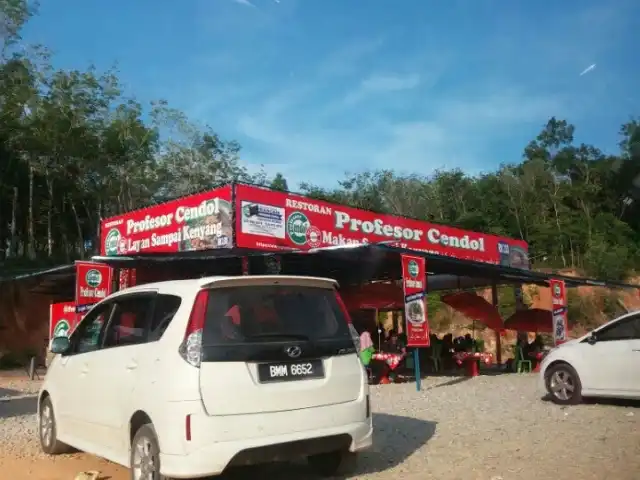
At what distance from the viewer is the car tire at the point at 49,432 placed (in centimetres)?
675

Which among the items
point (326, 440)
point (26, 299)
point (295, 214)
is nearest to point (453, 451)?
point (326, 440)

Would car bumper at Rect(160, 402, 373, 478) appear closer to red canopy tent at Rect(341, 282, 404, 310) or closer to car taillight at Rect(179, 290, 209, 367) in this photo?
car taillight at Rect(179, 290, 209, 367)

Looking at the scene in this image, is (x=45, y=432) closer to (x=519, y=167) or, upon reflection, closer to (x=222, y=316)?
(x=222, y=316)

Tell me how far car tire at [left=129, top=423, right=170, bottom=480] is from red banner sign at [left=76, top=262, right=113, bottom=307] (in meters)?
8.60

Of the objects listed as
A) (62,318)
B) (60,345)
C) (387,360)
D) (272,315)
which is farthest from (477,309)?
(272,315)

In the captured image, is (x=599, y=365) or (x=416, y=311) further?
(x=416, y=311)

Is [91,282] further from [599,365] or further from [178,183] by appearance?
[178,183]

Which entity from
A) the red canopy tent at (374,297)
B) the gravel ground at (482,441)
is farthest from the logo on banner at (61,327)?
the red canopy tent at (374,297)

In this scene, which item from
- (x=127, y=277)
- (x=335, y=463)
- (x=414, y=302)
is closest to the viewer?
(x=335, y=463)

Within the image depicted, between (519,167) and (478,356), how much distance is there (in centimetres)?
4262

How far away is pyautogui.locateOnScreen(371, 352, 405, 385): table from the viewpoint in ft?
46.6

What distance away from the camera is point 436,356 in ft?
57.2

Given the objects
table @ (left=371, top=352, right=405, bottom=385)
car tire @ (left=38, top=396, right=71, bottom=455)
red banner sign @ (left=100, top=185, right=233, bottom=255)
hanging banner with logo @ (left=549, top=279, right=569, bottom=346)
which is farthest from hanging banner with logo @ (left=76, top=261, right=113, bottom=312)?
hanging banner with logo @ (left=549, top=279, right=569, bottom=346)

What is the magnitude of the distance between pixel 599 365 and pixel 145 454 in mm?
6828
